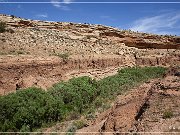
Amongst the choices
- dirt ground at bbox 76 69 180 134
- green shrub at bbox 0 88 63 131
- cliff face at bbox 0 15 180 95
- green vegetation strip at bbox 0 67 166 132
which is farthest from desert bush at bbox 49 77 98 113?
dirt ground at bbox 76 69 180 134

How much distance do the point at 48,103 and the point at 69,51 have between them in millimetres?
11777

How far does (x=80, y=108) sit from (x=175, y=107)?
7517mm

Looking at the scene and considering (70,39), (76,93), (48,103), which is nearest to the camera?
(48,103)

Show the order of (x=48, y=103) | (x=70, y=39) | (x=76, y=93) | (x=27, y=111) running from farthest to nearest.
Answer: (x=70, y=39), (x=76, y=93), (x=48, y=103), (x=27, y=111)

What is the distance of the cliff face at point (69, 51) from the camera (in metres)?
17.9

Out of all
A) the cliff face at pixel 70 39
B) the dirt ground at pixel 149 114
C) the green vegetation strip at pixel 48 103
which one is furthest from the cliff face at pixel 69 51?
the dirt ground at pixel 149 114

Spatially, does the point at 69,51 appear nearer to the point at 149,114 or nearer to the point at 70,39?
the point at 70,39

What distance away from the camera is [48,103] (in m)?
13.7

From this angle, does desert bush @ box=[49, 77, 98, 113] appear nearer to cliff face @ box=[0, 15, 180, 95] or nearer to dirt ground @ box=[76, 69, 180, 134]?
cliff face @ box=[0, 15, 180, 95]

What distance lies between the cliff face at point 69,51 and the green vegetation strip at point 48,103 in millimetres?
1826

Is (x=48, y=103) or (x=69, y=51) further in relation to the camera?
(x=69, y=51)

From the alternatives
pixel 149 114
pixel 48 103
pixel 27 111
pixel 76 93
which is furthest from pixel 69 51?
pixel 149 114

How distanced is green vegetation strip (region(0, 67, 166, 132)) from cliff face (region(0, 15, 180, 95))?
1.83 meters

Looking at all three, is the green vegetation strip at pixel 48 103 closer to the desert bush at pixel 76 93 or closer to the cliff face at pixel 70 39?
the desert bush at pixel 76 93
